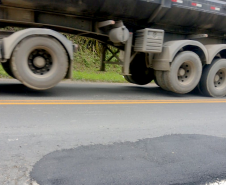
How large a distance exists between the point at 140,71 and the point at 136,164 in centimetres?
596

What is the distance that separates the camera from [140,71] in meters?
8.30

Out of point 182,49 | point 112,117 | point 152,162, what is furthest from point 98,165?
point 182,49

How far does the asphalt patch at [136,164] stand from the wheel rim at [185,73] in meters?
3.78

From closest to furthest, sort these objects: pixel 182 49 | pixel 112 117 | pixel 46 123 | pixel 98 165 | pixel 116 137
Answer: pixel 98 165 < pixel 116 137 < pixel 46 123 < pixel 112 117 < pixel 182 49

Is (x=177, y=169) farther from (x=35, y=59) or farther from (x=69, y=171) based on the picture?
(x=35, y=59)

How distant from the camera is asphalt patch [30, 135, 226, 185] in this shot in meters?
2.26

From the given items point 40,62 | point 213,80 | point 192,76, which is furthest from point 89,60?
point 40,62

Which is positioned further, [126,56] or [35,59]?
[126,56]

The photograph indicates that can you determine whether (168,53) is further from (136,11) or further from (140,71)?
(140,71)

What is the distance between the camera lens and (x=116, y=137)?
10.9 feet

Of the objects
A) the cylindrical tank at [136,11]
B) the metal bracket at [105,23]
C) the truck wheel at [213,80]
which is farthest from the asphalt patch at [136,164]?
the truck wheel at [213,80]

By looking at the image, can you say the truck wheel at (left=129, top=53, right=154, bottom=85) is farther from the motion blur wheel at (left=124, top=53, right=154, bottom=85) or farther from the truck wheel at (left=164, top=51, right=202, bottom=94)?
the truck wheel at (left=164, top=51, right=202, bottom=94)

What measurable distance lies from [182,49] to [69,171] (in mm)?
5540

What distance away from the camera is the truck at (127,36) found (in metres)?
5.23
